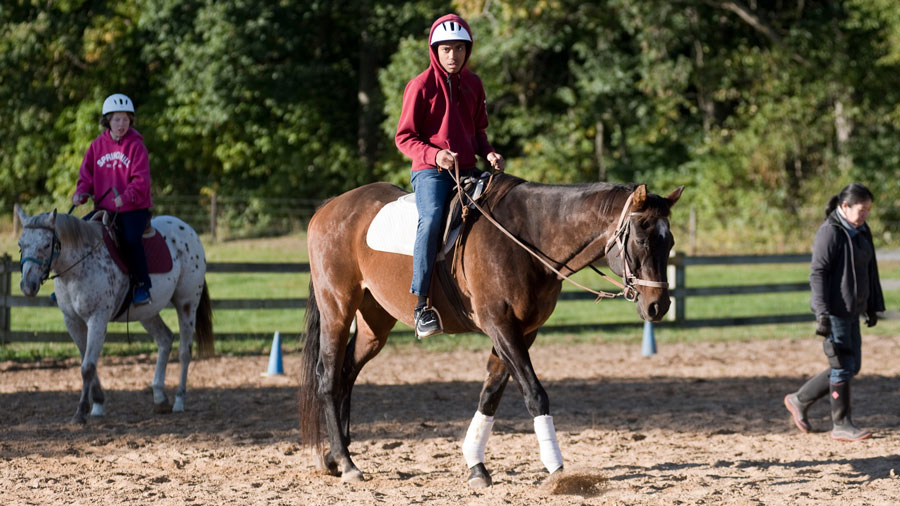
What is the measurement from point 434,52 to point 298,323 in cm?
996

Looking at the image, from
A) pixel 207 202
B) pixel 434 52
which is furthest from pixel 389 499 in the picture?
pixel 207 202

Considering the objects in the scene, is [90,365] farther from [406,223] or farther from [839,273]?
[839,273]

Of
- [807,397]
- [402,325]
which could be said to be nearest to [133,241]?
[807,397]

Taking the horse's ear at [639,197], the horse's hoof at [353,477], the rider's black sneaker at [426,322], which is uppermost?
the horse's ear at [639,197]

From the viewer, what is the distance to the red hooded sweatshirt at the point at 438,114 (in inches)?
226

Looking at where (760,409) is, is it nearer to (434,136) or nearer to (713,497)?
(713,497)

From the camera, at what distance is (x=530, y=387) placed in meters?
5.39

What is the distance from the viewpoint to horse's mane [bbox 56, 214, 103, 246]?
25.4ft

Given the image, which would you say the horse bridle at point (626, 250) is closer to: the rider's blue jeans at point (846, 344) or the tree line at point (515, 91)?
the rider's blue jeans at point (846, 344)

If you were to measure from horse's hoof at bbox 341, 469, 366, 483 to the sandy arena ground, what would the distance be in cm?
7

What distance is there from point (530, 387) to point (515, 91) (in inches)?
903

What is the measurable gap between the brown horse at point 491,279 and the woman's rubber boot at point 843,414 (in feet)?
9.20

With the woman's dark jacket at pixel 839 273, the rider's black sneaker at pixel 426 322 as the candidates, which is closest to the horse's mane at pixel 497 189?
the rider's black sneaker at pixel 426 322

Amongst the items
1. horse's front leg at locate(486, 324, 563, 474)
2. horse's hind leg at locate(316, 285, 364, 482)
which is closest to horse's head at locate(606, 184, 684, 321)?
horse's front leg at locate(486, 324, 563, 474)
